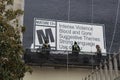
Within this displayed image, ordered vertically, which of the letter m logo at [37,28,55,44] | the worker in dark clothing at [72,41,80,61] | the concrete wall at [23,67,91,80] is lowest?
the concrete wall at [23,67,91,80]

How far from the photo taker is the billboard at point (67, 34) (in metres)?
20.5

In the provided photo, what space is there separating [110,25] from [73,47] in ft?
10.2

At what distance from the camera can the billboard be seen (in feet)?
67.3

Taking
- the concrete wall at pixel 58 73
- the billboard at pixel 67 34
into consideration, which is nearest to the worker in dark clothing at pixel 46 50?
the billboard at pixel 67 34

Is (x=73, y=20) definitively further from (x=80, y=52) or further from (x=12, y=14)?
(x=12, y=14)

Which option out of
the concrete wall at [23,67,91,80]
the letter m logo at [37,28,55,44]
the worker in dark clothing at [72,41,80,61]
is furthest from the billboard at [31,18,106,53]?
the concrete wall at [23,67,91,80]

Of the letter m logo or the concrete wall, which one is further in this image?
the letter m logo

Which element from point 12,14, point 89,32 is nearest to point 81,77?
point 89,32

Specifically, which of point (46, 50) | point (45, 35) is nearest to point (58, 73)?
point (46, 50)

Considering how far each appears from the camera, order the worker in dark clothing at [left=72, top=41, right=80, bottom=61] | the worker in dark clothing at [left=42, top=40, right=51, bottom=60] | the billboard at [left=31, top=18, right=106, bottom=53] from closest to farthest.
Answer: the worker in dark clothing at [left=42, top=40, right=51, bottom=60]
the worker in dark clothing at [left=72, top=41, right=80, bottom=61]
the billboard at [left=31, top=18, right=106, bottom=53]

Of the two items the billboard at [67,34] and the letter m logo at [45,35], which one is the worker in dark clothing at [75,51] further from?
the letter m logo at [45,35]

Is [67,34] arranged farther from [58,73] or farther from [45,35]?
[58,73]

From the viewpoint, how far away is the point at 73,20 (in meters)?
21.5

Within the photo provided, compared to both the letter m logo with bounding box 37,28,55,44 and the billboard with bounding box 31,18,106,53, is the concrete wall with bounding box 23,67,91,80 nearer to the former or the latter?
the billboard with bounding box 31,18,106,53
